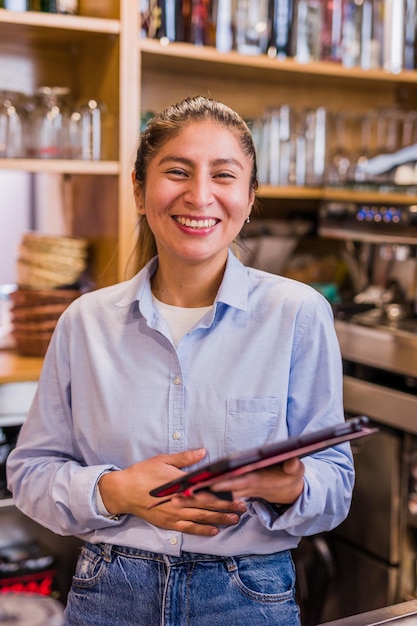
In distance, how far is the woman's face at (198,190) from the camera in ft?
3.96

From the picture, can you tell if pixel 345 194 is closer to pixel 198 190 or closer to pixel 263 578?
pixel 198 190

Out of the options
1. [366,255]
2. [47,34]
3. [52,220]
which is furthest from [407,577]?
[47,34]

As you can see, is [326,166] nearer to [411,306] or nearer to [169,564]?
[411,306]

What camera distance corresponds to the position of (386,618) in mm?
1011

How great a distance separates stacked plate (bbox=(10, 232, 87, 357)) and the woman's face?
1.04m

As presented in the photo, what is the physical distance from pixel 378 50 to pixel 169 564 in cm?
204

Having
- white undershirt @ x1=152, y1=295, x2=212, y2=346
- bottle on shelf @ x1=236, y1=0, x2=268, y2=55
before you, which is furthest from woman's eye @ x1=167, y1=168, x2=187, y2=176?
bottle on shelf @ x1=236, y1=0, x2=268, y2=55

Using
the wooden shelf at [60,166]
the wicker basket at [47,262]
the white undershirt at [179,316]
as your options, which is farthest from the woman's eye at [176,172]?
the wicker basket at [47,262]

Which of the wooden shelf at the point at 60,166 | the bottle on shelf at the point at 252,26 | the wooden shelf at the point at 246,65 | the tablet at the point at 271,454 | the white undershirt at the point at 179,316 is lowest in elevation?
the tablet at the point at 271,454

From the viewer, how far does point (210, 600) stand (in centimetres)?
119

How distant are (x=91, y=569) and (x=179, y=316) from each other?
418 mm

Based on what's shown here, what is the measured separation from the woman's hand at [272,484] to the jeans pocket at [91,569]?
29cm

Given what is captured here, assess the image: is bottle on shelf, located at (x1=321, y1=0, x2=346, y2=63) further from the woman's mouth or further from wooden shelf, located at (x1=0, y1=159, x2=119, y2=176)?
the woman's mouth

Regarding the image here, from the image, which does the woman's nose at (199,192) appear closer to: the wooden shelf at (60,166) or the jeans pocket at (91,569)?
the jeans pocket at (91,569)
